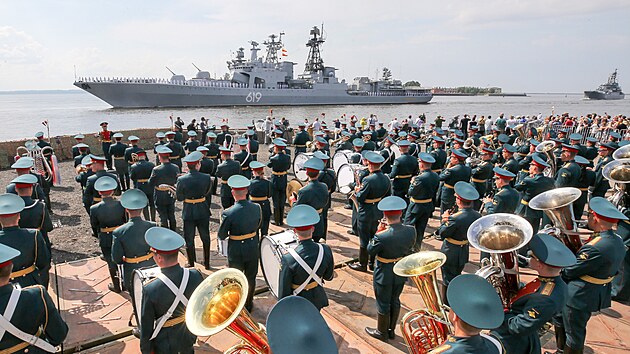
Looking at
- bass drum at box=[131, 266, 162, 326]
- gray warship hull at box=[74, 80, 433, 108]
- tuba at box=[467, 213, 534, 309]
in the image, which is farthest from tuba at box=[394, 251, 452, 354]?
gray warship hull at box=[74, 80, 433, 108]

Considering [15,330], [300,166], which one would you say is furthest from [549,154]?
[15,330]

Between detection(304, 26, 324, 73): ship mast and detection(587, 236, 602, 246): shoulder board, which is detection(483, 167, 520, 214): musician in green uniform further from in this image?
detection(304, 26, 324, 73): ship mast

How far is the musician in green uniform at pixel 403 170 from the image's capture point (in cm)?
948

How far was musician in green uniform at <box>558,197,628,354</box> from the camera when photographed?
4.15 meters

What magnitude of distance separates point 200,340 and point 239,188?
6.89 ft

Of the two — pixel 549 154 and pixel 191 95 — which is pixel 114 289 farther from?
pixel 191 95

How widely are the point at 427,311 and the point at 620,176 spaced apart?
16.7 ft

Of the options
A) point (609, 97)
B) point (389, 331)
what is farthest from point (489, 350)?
point (609, 97)

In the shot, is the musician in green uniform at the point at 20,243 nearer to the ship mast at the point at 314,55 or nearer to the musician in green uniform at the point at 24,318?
the musician in green uniform at the point at 24,318

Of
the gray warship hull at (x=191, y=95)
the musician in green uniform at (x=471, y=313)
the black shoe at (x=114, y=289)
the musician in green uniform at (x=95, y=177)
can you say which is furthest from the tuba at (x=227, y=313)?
the gray warship hull at (x=191, y=95)

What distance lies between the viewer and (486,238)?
3461 mm

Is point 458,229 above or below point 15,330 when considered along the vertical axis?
above

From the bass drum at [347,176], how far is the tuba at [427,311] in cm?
531

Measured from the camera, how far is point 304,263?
3.96 meters
